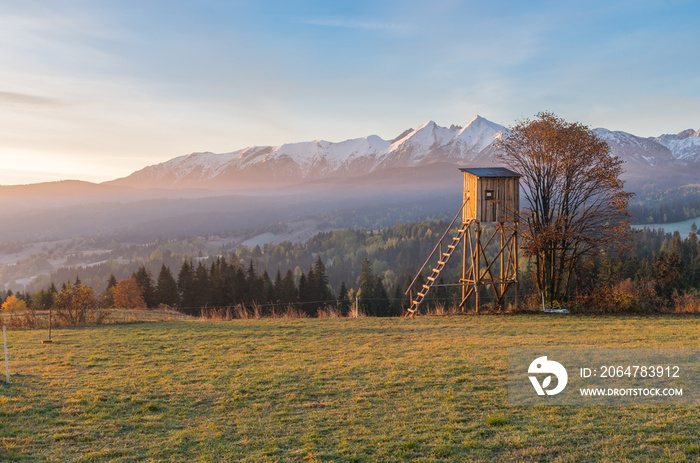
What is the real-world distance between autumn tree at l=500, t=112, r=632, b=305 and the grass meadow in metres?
8.90

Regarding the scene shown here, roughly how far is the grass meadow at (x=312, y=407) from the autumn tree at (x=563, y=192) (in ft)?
29.2

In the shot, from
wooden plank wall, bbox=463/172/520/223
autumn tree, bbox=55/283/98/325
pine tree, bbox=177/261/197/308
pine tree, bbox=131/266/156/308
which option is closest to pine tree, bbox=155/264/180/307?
pine tree, bbox=131/266/156/308

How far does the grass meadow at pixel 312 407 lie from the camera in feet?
24.1

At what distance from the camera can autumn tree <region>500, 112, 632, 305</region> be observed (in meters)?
25.8

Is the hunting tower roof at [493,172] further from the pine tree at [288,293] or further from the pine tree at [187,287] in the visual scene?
the pine tree at [187,287]

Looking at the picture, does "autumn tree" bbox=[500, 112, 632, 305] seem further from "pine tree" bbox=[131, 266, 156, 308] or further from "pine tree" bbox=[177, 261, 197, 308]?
"pine tree" bbox=[131, 266, 156, 308]

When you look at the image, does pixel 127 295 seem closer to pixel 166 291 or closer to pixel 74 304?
pixel 166 291

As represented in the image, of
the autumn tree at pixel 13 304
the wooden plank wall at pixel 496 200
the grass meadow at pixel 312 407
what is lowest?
the autumn tree at pixel 13 304

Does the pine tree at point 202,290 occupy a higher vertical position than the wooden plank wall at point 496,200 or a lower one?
lower

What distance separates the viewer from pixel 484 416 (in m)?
8.64

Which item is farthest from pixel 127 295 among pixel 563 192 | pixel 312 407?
pixel 312 407

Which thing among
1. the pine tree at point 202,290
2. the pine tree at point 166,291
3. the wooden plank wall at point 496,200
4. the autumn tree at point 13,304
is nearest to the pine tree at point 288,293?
the pine tree at point 202,290

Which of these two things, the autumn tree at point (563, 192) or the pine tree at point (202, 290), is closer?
the autumn tree at point (563, 192)

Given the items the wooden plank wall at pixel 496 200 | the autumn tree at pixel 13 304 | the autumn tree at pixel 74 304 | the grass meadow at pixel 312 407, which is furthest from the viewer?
the autumn tree at pixel 13 304
